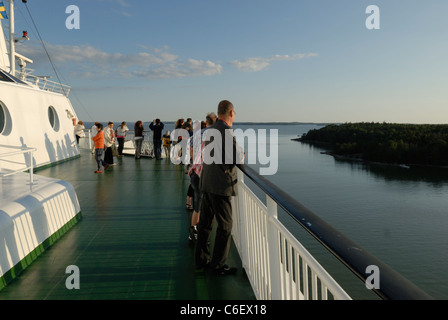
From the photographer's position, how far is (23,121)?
1004 cm

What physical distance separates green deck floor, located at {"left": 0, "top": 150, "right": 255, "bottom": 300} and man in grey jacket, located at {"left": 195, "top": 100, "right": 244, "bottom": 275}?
38 cm

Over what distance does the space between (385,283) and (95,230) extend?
4.59 m

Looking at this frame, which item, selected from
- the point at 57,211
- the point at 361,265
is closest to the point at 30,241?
the point at 57,211

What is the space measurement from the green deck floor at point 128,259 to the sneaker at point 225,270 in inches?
2.1

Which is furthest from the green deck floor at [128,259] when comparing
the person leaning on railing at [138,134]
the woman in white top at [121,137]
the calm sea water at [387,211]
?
the calm sea water at [387,211]

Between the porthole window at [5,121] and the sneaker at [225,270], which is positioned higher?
the porthole window at [5,121]

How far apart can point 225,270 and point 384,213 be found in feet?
101

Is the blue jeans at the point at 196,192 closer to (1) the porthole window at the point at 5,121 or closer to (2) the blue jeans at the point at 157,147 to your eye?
(1) the porthole window at the point at 5,121

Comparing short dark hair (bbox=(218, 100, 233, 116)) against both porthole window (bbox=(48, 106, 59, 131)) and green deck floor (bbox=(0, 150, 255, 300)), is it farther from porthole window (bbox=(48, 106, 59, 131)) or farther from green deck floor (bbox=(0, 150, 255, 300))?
porthole window (bbox=(48, 106, 59, 131))

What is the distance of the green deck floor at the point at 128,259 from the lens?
3014 mm

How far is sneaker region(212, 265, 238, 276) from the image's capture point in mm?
3283

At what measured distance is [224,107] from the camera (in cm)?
312

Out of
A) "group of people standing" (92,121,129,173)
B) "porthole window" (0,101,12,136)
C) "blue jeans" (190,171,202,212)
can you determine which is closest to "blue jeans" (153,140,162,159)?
"group of people standing" (92,121,129,173)

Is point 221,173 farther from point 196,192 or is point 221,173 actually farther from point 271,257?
point 196,192
